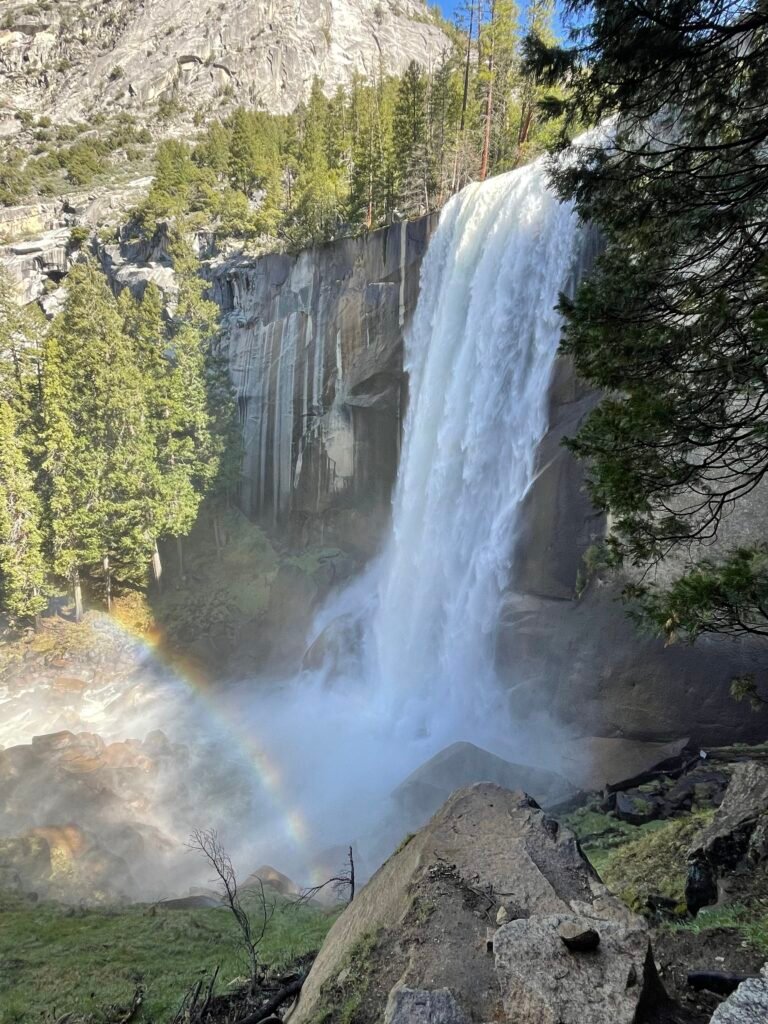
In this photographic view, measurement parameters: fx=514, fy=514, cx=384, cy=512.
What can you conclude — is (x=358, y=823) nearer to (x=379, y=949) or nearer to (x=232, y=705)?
(x=232, y=705)

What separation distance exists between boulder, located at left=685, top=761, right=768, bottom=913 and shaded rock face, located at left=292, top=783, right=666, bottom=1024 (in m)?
1.06

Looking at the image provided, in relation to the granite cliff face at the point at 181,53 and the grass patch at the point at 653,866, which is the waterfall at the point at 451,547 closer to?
the grass patch at the point at 653,866

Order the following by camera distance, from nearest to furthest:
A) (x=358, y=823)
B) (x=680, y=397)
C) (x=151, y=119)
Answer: (x=680, y=397) < (x=358, y=823) < (x=151, y=119)

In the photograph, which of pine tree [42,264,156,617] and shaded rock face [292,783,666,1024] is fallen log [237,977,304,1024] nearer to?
shaded rock face [292,783,666,1024]

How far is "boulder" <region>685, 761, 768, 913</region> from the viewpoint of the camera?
4799mm

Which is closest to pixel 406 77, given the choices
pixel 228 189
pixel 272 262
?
pixel 272 262

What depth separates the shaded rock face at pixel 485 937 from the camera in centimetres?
272

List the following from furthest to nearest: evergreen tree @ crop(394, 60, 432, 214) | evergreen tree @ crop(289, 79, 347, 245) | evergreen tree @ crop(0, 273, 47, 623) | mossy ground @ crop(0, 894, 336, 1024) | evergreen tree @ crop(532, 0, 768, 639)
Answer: evergreen tree @ crop(289, 79, 347, 245), evergreen tree @ crop(394, 60, 432, 214), evergreen tree @ crop(0, 273, 47, 623), mossy ground @ crop(0, 894, 336, 1024), evergreen tree @ crop(532, 0, 768, 639)

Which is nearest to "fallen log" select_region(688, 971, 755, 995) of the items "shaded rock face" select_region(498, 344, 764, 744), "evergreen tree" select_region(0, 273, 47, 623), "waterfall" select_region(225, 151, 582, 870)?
"shaded rock face" select_region(498, 344, 764, 744)

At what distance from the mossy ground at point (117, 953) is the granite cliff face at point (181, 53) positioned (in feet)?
321

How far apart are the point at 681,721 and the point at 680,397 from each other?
9.47 m

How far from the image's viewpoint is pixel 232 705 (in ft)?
69.4

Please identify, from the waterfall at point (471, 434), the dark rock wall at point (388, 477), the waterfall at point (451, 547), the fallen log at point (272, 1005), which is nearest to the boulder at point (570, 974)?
the fallen log at point (272, 1005)

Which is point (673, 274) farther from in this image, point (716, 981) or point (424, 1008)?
point (424, 1008)
